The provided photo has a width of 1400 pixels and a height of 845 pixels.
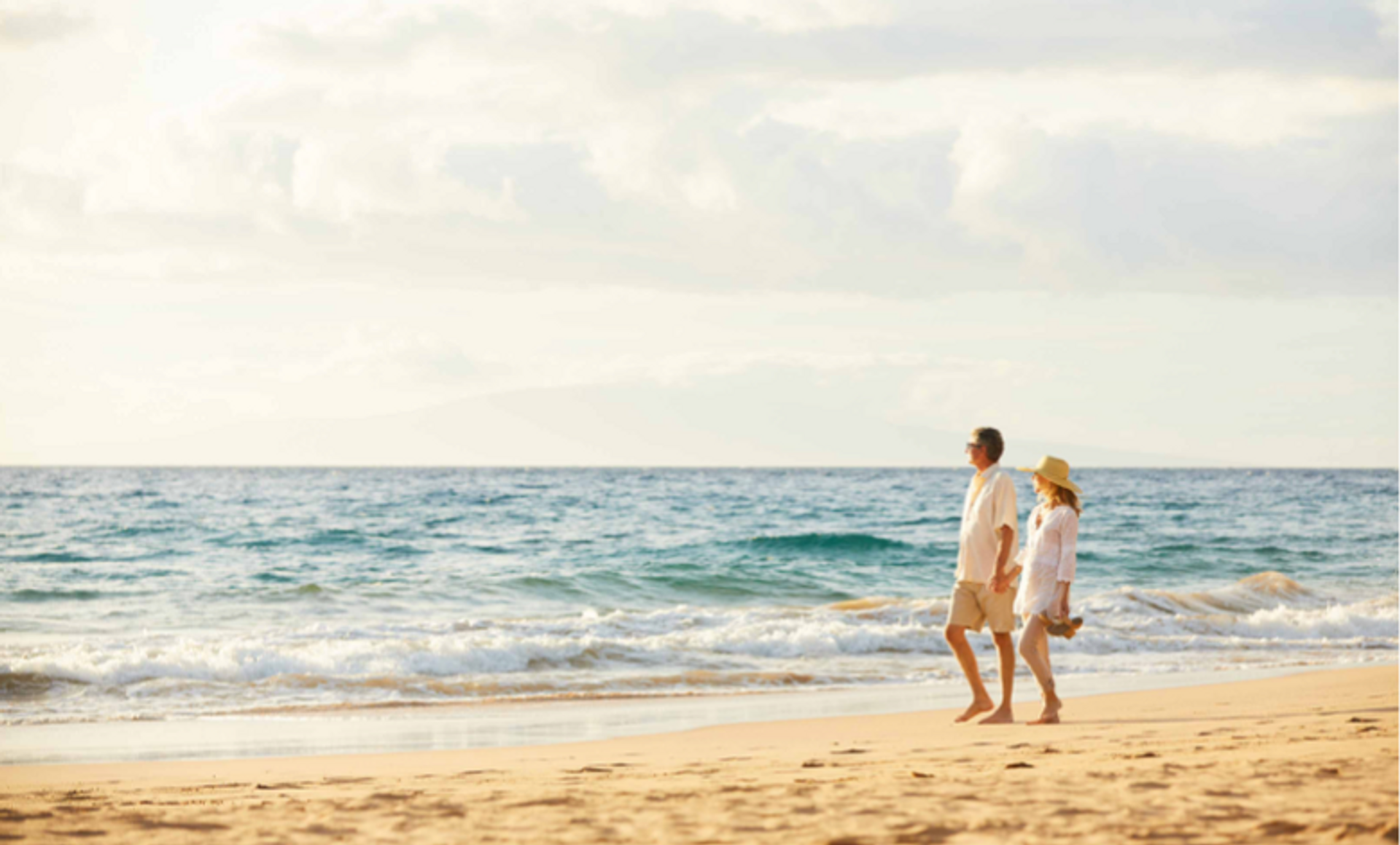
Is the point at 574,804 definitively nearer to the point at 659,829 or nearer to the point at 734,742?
the point at 659,829

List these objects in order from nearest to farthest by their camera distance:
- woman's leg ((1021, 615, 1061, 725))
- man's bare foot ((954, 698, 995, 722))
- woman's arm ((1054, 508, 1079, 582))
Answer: woman's arm ((1054, 508, 1079, 582)) → woman's leg ((1021, 615, 1061, 725)) → man's bare foot ((954, 698, 995, 722))

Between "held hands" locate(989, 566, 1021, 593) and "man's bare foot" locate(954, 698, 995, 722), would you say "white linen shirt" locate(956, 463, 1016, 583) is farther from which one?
"man's bare foot" locate(954, 698, 995, 722)

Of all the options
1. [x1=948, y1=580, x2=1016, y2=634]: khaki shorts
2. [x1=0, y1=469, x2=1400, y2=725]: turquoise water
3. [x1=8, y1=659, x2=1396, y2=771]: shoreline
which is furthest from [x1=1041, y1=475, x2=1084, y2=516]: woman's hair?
[x1=0, y1=469, x2=1400, y2=725]: turquoise water

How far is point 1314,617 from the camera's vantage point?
16.6 meters

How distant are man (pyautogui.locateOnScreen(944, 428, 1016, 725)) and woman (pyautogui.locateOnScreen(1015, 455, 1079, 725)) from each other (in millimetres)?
135

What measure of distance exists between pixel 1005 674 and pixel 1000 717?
0.95ft

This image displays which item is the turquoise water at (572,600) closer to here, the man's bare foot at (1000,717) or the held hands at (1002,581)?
the man's bare foot at (1000,717)

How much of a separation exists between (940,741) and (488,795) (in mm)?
2949

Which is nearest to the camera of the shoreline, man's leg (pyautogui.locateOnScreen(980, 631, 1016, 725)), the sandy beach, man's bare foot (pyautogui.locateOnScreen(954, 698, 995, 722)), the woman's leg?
the sandy beach

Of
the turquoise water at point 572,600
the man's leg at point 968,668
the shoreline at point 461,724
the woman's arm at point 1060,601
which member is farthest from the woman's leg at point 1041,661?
the turquoise water at point 572,600

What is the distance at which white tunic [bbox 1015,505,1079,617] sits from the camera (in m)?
7.18

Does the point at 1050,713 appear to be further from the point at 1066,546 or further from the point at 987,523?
the point at 987,523

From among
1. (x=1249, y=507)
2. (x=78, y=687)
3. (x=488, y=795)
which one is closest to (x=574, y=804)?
(x=488, y=795)

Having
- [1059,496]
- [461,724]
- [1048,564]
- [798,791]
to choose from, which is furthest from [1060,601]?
[461,724]
